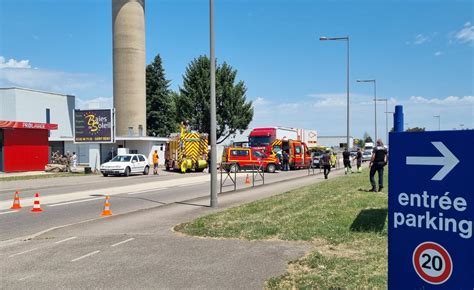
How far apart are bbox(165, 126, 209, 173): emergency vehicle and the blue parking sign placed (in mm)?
30979

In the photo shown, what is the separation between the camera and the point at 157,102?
63.9 meters

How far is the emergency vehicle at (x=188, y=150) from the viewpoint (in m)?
34.4

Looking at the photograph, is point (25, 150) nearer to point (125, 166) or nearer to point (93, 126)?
point (93, 126)

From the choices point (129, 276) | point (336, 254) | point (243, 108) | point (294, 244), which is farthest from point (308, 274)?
point (243, 108)

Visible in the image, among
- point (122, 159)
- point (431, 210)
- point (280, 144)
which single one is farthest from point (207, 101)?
point (431, 210)

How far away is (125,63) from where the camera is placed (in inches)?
1971

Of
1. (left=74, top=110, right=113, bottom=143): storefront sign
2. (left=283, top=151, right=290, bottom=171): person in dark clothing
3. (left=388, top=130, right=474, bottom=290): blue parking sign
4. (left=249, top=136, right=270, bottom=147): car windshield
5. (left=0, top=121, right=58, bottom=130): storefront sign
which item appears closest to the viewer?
(left=388, top=130, right=474, bottom=290): blue parking sign

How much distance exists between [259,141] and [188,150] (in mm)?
7232

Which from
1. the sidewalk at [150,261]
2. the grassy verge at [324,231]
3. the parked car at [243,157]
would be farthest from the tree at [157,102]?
the sidewalk at [150,261]

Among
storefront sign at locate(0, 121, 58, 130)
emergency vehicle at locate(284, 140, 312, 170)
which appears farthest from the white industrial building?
emergency vehicle at locate(284, 140, 312, 170)

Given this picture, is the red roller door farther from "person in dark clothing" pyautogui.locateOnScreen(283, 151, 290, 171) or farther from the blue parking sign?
the blue parking sign

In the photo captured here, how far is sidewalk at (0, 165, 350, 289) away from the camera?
550 cm

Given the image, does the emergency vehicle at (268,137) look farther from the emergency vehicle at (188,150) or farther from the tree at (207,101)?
the tree at (207,101)

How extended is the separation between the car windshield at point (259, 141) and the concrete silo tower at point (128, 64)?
1709 cm
